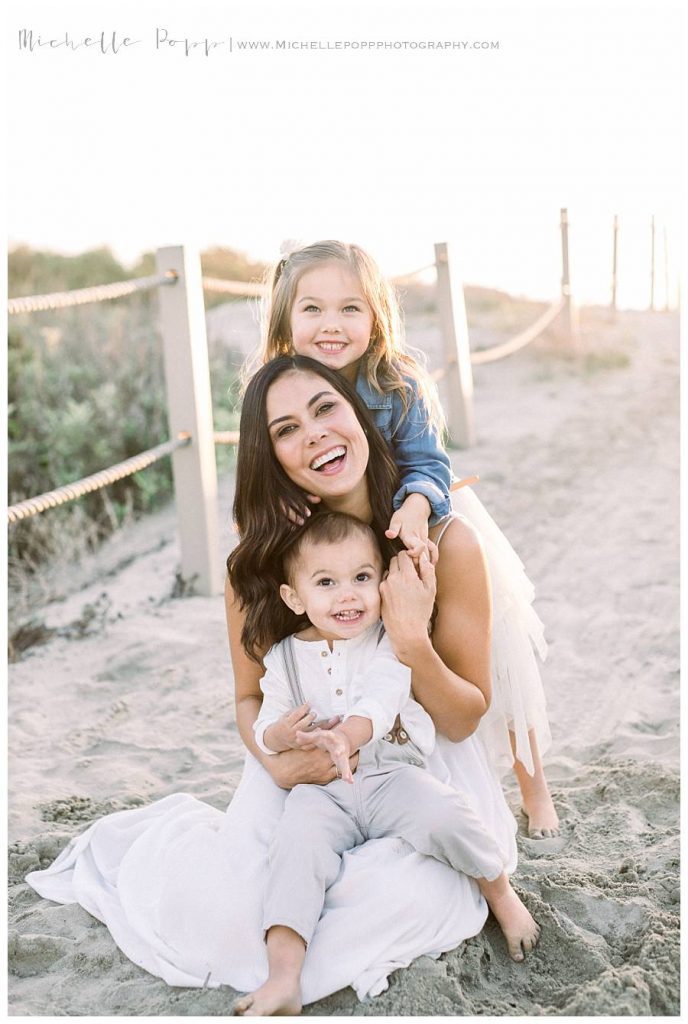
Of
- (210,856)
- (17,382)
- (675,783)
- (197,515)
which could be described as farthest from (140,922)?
(17,382)

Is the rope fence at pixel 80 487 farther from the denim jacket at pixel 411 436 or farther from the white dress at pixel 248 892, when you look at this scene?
the denim jacket at pixel 411 436

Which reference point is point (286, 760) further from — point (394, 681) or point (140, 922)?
point (140, 922)

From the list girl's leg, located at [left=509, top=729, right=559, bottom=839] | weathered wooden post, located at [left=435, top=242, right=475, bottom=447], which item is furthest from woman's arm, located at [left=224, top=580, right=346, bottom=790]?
weathered wooden post, located at [left=435, top=242, right=475, bottom=447]

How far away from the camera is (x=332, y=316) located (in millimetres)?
2465

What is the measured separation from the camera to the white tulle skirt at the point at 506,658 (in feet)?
8.91

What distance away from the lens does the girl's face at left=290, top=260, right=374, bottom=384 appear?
246 centimetres

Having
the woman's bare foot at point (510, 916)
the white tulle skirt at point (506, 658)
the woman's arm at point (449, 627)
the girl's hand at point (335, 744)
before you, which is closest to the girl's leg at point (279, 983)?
the girl's hand at point (335, 744)

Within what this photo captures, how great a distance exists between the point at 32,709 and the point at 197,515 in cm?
120

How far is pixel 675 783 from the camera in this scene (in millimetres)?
2959

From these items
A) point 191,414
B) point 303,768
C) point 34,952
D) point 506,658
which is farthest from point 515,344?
Answer: point 34,952

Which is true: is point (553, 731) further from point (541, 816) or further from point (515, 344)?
point (515, 344)

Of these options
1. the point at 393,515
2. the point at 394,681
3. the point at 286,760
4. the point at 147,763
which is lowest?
the point at 147,763

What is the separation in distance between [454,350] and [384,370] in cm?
438

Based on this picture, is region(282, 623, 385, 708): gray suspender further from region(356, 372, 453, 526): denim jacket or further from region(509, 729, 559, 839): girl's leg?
region(509, 729, 559, 839): girl's leg
